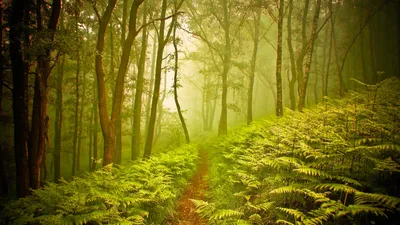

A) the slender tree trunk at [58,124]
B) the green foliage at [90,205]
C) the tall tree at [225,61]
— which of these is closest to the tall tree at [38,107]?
the green foliage at [90,205]

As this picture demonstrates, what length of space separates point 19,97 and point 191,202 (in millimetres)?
8445

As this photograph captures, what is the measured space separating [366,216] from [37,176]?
1306cm

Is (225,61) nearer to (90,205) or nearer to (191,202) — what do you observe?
(191,202)

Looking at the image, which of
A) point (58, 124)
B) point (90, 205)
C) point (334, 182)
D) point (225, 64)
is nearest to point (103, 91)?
point (90, 205)

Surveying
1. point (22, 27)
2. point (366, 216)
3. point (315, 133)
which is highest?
point (22, 27)

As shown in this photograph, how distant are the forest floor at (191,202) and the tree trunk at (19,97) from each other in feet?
23.0

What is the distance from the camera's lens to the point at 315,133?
5.85m

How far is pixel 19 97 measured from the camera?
8.64 metres

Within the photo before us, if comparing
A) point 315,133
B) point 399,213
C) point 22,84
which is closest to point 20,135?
point 22,84

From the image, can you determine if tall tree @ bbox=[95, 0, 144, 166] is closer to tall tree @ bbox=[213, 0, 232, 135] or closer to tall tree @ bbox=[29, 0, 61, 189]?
tall tree @ bbox=[29, 0, 61, 189]

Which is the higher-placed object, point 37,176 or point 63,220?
point 63,220

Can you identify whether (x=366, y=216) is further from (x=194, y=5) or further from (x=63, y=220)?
(x=194, y=5)

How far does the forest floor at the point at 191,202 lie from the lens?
6.62m

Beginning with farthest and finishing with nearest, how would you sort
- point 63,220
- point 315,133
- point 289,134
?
point 289,134, point 315,133, point 63,220
